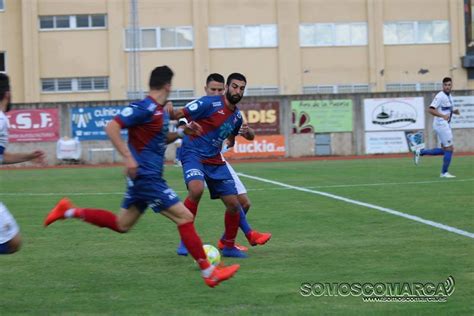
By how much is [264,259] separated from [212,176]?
1088 mm

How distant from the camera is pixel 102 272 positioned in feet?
27.1

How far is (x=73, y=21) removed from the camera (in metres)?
47.6

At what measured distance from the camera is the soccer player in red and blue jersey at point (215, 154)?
9.16 meters

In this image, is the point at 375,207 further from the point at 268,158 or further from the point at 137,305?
the point at 268,158

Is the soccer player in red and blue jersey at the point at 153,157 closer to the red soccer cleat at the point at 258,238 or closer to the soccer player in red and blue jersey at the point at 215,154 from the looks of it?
the soccer player in red and blue jersey at the point at 215,154

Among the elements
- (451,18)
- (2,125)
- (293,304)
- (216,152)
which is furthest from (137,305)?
(451,18)

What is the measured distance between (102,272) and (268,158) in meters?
24.9

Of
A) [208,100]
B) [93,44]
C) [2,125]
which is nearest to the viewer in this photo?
[2,125]

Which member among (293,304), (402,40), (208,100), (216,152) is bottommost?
(293,304)

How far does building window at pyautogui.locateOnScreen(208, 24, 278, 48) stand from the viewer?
4769cm

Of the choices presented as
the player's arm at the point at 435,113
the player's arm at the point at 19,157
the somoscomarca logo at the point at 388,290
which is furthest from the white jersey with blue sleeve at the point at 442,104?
the player's arm at the point at 19,157

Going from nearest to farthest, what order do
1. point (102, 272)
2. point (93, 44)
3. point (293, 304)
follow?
point (293, 304)
point (102, 272)
point (93, 44)

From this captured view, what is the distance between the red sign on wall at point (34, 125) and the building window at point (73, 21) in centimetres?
1597

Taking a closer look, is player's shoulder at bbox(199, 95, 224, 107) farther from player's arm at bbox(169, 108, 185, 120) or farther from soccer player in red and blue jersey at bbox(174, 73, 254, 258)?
player's arm at bbox(169, 108, 185, 120)
